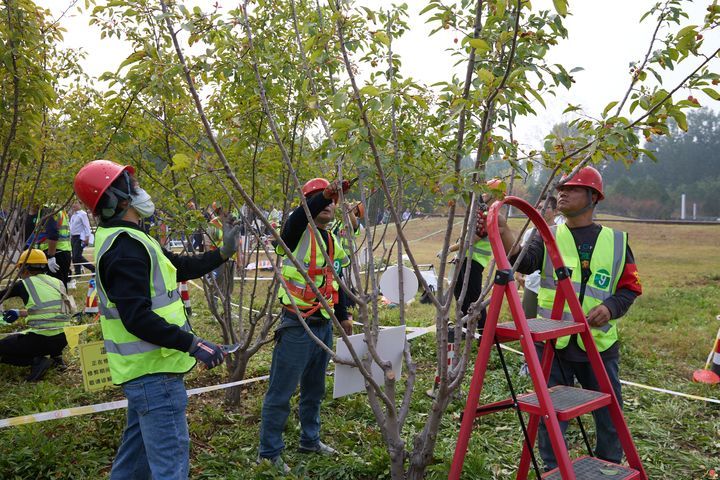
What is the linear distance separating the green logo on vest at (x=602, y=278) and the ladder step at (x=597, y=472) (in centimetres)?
107

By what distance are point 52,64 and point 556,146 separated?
451 cm

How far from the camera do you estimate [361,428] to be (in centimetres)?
472

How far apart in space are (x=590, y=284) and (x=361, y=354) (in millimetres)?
1416

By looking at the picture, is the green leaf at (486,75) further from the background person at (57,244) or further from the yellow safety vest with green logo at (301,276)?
the background person at (57,244)

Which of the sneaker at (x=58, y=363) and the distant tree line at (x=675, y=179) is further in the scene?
the distant tree line at (x=675, y=179)

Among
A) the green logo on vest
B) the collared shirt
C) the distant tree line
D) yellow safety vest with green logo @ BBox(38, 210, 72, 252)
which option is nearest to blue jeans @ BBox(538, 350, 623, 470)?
the green logo on vest

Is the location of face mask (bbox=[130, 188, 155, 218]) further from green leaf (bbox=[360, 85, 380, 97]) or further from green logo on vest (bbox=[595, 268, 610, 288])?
green logo on vest (bbox=[595, 268, 610, 288])

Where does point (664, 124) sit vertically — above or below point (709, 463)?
above

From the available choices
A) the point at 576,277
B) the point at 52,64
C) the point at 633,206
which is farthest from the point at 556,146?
the point at 633,206

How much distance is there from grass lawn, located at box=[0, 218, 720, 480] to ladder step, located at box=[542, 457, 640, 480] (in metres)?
1.12

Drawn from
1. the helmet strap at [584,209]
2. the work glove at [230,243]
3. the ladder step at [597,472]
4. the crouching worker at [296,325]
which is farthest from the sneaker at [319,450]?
the helmet strap at [584,209]

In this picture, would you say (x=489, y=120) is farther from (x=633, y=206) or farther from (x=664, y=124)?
(x=633, y=206)

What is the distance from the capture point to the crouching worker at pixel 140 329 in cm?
262

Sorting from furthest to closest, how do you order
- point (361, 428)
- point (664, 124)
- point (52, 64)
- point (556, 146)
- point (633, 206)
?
point (633, 206)
point (52, 64)
point (361, 428)
point (556, 146)
point (664, 124)
